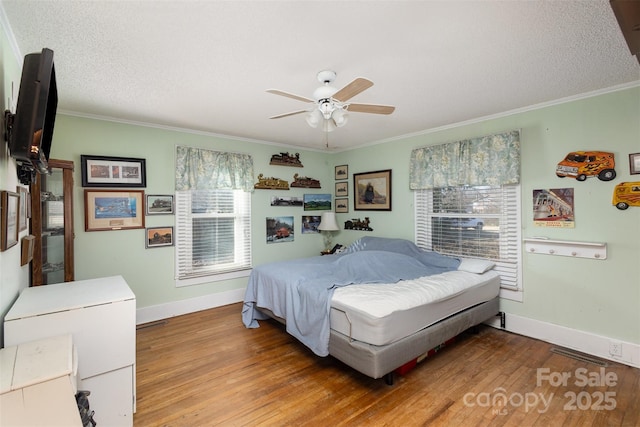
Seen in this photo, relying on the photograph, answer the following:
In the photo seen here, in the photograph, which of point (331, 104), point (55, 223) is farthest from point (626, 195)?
point (55, 223)

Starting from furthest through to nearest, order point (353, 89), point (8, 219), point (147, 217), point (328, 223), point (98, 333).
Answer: point (328, 223), point (147, 217), point (353, 89), point (98, 333), point (8, 219)

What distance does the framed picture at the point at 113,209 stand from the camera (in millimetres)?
3227

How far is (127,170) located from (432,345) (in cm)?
377

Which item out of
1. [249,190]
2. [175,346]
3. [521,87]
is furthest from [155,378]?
[521,87]

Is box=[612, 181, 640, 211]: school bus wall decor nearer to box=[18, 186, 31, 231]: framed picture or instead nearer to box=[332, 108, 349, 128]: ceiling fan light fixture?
box=[332, 108, 349, 128]: ceiling fan light fixture

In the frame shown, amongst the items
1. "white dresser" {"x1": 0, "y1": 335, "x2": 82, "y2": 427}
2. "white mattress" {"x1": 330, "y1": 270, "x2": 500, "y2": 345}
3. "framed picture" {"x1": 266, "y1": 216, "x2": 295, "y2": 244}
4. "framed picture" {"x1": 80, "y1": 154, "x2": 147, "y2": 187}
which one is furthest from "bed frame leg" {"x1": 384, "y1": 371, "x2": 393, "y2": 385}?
"framed picture" {"x1": 80, "y1": 154, "x2": 147, "y2": 187}

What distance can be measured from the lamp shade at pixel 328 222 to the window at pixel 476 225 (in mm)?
1491

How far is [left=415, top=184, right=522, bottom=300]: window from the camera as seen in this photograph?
322cm

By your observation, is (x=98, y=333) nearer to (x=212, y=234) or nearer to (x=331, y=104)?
(x=331, y=104)

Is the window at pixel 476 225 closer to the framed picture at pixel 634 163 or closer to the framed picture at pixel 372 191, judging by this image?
the framed picture at pixel 372 191

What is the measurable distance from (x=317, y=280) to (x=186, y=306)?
2.09m

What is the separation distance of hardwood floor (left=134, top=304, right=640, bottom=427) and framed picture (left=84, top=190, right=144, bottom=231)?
1357 millimetres

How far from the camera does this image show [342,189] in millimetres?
5258

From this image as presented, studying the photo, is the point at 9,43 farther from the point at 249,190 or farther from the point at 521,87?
the point at 521,87
